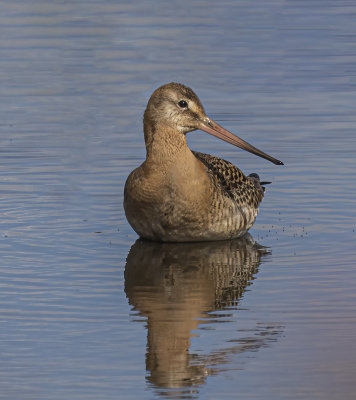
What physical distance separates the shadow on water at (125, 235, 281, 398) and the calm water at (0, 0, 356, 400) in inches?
0.8

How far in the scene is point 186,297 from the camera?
391 inches

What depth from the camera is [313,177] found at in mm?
14016

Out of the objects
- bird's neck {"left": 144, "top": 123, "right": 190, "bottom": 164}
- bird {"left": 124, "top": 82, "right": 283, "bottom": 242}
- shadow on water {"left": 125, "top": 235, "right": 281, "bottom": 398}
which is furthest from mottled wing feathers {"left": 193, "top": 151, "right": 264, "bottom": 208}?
bird's neck {"left": 144, "top": 123, "right": 190, "bottom": 164}

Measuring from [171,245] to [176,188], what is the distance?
556 mm

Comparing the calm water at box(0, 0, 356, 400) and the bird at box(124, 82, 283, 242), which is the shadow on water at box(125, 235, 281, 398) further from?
the bird at box(124, 82, 283, 242)

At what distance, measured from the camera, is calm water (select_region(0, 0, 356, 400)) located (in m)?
8.08

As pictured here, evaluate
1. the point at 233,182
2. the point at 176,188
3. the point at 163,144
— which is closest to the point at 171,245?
the point at 176,188

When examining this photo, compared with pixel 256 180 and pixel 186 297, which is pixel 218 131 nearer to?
pixel 256 180

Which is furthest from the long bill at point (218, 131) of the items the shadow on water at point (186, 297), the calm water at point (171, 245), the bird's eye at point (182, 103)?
the shadow on water at point (186, 297)

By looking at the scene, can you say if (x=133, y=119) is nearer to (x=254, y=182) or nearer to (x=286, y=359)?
(x=254, y=182)

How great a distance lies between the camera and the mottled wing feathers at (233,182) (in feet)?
41.3

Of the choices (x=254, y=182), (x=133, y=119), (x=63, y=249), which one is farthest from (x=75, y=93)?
(x=63, y=249)

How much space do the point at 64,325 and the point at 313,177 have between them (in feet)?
→ 18.2

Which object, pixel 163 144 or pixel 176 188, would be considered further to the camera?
pixel 163 144
